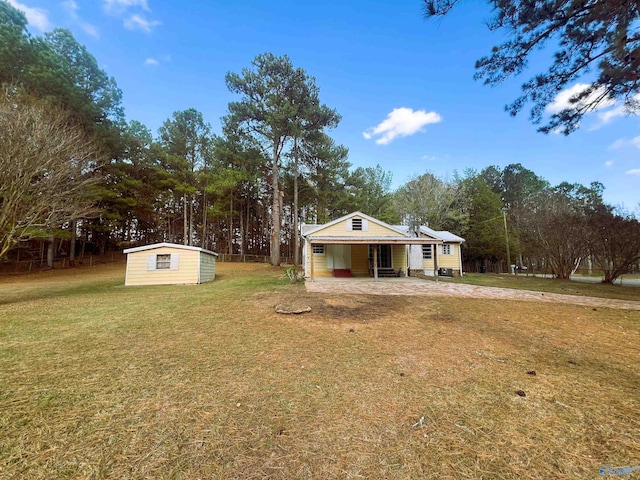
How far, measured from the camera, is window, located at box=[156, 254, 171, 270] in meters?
13.6

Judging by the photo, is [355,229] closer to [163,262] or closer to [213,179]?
[163,262]

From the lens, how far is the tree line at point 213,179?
30.7 feet

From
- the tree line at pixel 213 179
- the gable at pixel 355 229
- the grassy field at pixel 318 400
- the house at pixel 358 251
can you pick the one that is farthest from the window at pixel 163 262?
the grassy field at pixel 318 400

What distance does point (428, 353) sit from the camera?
378 centimetres

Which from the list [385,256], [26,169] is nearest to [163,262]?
[26,169]

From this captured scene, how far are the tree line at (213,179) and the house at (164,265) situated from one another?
3120 mm

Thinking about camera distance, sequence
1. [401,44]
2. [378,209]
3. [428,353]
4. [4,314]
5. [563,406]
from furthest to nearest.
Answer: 1. [378,209]
2. [401,44]
3. [4,314]
4. [428,353]
5. [563,406]

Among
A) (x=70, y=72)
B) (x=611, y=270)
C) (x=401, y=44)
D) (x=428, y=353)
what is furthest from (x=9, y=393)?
(x=70, y=72)

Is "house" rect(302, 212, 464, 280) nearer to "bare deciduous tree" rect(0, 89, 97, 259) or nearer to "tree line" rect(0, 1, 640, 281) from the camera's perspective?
"tree line" rect(0, 1, 640, 281)

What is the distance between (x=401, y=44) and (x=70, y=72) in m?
20.5

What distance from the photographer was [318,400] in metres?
2.58

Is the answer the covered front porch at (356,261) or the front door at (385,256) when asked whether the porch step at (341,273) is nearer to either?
the covered front porch at (356,261)

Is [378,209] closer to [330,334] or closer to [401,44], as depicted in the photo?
[401,44]

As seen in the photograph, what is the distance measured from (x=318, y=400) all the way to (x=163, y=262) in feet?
44.9
